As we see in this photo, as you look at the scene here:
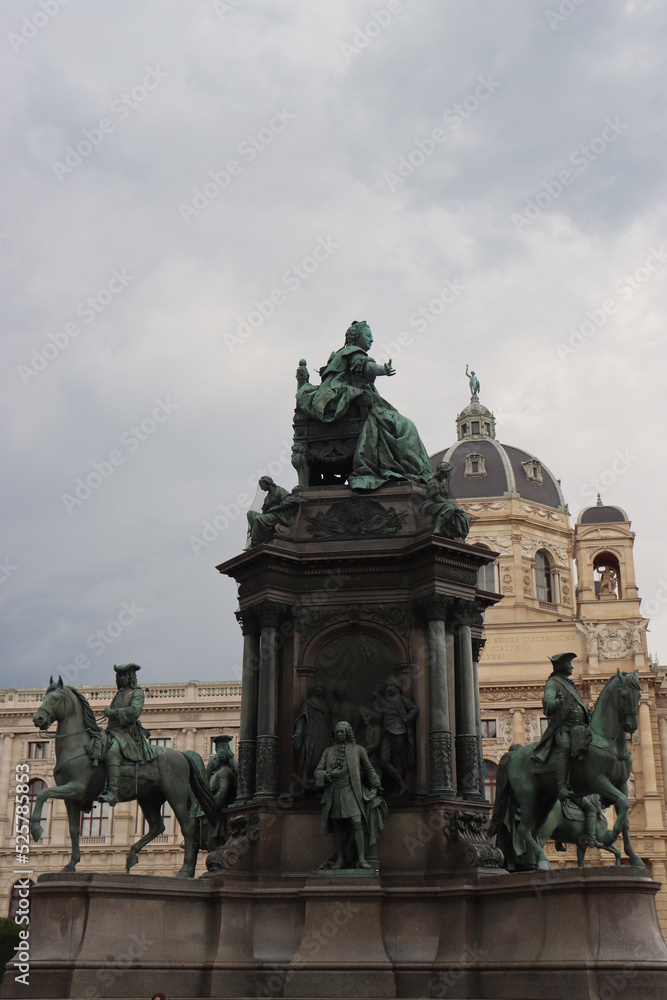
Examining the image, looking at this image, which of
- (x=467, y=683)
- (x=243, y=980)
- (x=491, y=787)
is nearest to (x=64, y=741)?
(x=243, y=980)

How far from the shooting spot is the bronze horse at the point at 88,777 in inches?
570

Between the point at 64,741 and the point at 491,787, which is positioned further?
the point at 491,787

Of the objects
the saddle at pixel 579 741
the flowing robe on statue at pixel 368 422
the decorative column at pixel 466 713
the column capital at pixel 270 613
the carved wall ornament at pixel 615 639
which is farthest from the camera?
the carved wall ornament at pixel 615 639

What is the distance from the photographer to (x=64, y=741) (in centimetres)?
1470

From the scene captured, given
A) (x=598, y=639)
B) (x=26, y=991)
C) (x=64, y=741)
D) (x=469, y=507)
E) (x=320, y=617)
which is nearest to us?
(x=26, y=991)

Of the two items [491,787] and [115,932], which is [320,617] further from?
[491,787]

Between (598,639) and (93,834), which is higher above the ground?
(598,639)

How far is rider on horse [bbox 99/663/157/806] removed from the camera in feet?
48.4

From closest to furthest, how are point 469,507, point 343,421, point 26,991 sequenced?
point 26,991
point 343,421
point 469,507

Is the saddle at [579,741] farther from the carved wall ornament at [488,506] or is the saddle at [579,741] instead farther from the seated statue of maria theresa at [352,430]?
the carved wall ornament at [488,506]

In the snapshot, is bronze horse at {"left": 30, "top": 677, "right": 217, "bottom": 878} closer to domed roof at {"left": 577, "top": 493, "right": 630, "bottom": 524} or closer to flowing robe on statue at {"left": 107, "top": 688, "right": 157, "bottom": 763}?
flowing robe on statue at {"left": 107, "top": 688, "right": 157, "bottom": 763}

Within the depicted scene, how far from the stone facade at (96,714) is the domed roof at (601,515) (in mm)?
26834

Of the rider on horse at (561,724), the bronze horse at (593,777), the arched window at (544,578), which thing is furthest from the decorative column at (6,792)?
the rider on horse at (561,724)

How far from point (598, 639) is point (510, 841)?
5515 centimetres
